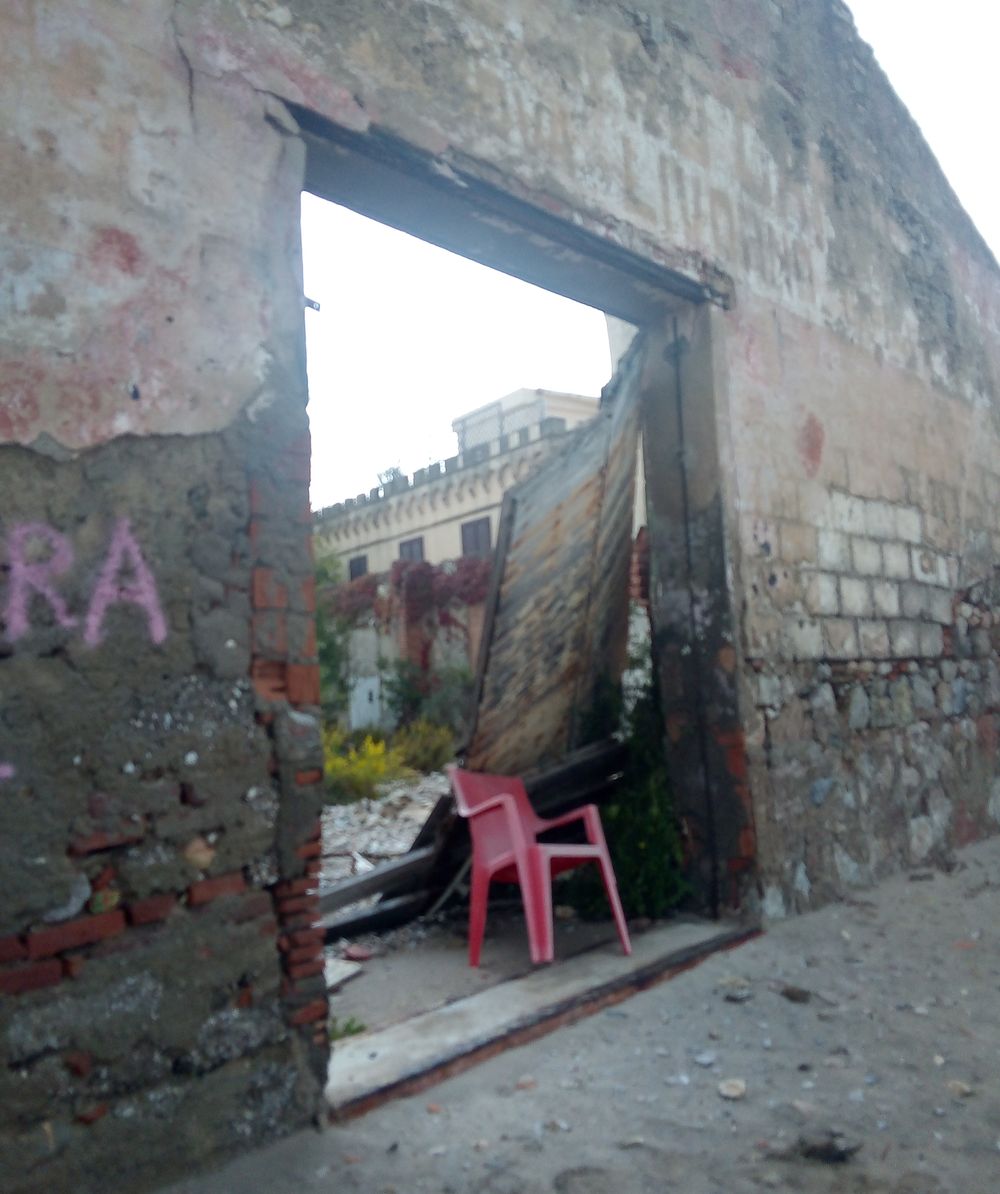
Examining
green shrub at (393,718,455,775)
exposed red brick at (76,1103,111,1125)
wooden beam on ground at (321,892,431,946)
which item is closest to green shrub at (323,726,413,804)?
green shrub at (393,718,455,775)

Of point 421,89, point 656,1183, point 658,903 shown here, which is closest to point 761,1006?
Result: point 658,903

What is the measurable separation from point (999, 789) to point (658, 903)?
9.81 ft

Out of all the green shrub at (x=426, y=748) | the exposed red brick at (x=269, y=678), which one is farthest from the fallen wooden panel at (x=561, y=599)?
the green shrub at (x=426, y=748)

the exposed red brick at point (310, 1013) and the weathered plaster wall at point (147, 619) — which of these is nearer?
the weathered plaster wall at point (147, 619)

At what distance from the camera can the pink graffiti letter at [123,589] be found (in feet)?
7.51

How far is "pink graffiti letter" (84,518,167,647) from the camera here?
2.29m

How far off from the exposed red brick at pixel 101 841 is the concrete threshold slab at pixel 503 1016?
0.88 m

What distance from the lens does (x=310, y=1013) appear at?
101 inches

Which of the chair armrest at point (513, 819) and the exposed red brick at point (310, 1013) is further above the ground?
the chair armrest at point (513, 819)

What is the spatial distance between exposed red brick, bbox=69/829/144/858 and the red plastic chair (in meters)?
1.65

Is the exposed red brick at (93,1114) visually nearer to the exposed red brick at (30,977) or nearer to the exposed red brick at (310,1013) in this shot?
the exposed red brick at (30,977)

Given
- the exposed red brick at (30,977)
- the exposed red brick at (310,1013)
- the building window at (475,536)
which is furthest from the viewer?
the building window at (475,536)

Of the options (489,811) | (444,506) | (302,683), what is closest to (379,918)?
(489,811)

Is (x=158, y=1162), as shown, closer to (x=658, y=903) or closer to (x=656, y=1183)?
(x=656, y=1183)
